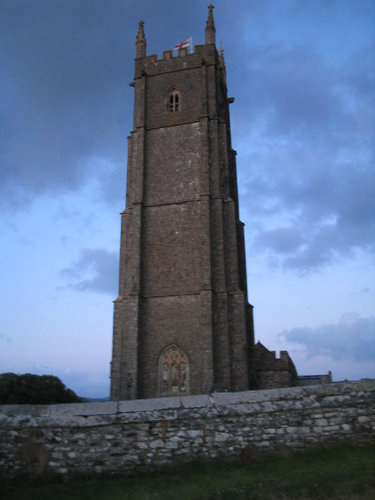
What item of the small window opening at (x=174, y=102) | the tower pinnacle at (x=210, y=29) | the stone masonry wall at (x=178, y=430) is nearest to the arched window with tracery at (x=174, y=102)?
the small window opening at (x=174, y=102)

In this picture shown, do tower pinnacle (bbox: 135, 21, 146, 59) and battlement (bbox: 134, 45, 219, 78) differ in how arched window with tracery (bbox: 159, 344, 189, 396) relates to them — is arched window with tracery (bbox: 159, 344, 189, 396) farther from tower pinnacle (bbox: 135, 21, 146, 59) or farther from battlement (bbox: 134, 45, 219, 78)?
tower pinnacle (bbox: 135, 21, 146, 59)

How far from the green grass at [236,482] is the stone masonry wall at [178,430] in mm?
217

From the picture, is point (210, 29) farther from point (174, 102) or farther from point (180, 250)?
point (180, 250)

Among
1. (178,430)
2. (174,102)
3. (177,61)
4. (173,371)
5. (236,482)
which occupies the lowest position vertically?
(236,482)

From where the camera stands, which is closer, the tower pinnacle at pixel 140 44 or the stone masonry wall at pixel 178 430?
the stone masonry wall at pixel 178 430

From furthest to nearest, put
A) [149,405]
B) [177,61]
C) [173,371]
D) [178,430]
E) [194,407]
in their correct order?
1. [177,61]
2. [173,371]
3. [149,405]
4. [194,407]
5. [178,430]

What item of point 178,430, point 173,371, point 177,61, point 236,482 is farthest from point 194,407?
point 177,61

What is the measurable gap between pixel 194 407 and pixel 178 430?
468 mm

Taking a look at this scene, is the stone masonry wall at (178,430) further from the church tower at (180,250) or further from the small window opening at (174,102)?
the small window opening at (174,102)

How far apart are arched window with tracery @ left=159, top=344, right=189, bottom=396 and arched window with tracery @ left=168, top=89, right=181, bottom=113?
14.8 meters

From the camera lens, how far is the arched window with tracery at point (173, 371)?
69.7ft

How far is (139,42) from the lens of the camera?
31.3 metres

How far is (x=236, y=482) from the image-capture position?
6566 millimetres

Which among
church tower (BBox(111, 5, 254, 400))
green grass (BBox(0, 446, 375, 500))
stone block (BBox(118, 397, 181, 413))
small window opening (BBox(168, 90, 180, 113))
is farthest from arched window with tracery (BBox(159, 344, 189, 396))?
small window opening (BBox(168, 90, 180, 113))
